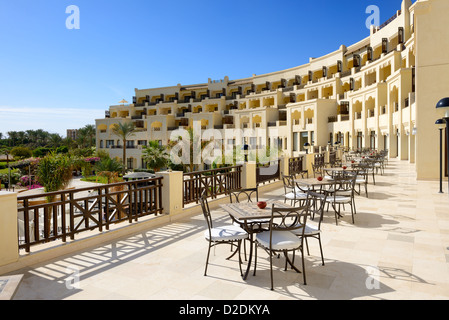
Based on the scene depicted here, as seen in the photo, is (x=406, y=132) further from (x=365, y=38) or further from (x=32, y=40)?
(x=32, y=40)

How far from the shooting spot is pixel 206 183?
29.5 ft

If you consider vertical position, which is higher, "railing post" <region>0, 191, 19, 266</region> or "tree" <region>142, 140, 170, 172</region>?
"tree" <region>142, 140, 170, 172</region>

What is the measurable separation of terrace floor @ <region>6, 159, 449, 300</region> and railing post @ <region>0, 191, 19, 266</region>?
0.27m

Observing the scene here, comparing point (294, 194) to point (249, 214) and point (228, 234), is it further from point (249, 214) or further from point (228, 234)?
point (228, 234)

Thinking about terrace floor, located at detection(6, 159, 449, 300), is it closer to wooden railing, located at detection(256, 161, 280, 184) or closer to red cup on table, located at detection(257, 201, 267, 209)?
red cup on table, located at detection(257, 201, 267, 209)

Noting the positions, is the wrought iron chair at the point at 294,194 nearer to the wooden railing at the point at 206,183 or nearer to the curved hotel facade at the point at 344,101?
the wooden railing at the point at 206,183

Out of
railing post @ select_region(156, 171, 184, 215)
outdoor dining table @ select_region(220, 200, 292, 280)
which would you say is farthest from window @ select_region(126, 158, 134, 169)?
outdoor dining table @ select_region(220, 200, 292, 280)

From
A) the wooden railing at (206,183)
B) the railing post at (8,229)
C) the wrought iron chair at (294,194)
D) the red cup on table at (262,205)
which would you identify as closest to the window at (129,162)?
the wooden railing at (206,183)

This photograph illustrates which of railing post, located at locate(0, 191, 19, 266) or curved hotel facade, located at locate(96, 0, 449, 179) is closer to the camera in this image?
railing post, located at locate(0, 191, 19, 266)

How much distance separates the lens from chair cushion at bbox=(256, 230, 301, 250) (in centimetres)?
416

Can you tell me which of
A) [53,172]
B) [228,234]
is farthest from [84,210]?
[53,172]

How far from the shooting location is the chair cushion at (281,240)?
4.16m

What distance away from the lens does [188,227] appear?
23.4ft
